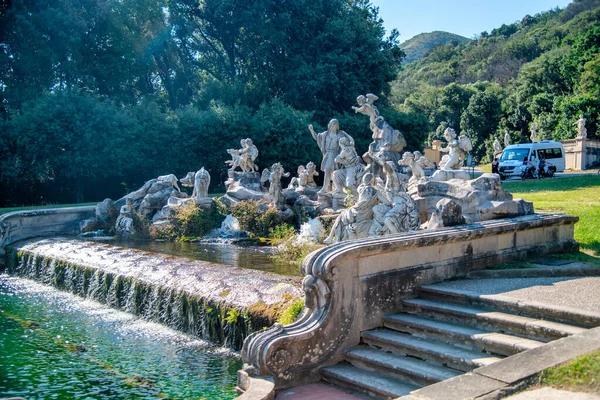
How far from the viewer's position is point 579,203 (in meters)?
14.7

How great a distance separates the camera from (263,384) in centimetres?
531

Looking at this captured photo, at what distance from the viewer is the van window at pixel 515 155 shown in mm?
31094

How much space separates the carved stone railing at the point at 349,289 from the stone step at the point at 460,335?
10.4 inches

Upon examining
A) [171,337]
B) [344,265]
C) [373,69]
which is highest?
[373,69]

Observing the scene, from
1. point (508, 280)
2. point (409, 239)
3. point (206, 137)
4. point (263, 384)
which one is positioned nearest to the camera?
point (263, 384)

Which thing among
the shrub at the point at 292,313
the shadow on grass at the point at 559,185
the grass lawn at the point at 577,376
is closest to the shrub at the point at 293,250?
the shrub at the point at 292,313

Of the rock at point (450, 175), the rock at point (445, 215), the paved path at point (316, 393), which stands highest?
the rock at point (450, 175)

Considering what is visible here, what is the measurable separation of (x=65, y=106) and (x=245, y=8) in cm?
1306

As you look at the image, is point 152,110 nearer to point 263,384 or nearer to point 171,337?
point 171,337

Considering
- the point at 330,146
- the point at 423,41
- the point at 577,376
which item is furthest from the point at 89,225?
the point at 423,41

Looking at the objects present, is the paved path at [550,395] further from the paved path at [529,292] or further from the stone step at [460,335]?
the paved path at [529,292]

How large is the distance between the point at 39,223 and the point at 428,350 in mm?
16289

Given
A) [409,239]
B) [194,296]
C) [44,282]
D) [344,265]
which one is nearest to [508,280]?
[409,239]

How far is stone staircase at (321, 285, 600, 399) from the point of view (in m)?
5.34
